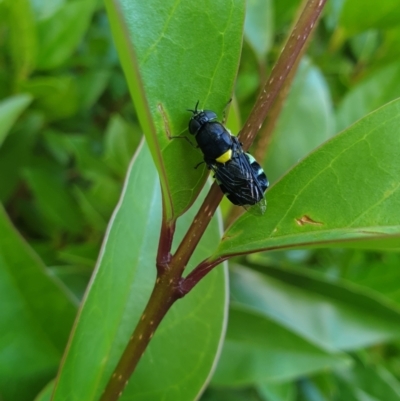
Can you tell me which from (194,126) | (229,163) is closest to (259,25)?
(229,163)

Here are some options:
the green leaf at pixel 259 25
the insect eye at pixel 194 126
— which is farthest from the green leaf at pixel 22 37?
the insect eye at pixel 194 126

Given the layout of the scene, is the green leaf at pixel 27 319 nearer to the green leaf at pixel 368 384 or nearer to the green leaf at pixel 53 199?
the green leaf at pixel 53 199

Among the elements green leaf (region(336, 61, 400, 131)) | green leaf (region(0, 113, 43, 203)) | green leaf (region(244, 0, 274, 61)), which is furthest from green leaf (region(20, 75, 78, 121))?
green leaf (region(336, 61, 400, 131))

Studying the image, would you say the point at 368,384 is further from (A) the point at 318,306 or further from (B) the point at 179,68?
(B) the point at 179,68

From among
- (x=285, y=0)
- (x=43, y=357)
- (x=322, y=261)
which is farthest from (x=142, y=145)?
(x=322, y=261)

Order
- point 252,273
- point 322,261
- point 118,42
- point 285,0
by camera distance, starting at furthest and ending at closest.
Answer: point 322,261, point 285,0, point 252,273, point 118,42

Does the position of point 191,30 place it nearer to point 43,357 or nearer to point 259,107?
point 259,107
